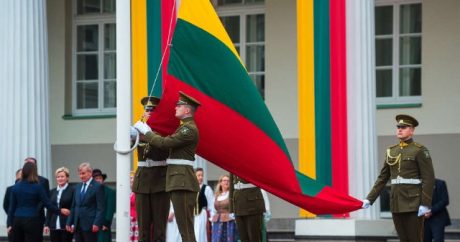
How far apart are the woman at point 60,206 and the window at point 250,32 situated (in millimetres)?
6375

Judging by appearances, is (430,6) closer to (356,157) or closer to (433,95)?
(433,95)

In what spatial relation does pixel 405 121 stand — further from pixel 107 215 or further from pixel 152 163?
pixel 107 215

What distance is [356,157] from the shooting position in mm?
20359

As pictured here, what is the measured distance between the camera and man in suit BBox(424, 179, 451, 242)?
66.0 feet

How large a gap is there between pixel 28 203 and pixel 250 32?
7.80 m

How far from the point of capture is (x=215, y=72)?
45.6ft

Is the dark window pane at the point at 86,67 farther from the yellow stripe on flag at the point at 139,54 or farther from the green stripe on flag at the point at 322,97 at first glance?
the green stripe on flag at the point at 322,97

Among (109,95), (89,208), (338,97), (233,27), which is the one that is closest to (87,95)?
(109,95)

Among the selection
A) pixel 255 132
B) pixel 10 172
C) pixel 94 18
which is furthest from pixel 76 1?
pixel 255 132

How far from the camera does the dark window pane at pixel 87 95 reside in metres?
26.6

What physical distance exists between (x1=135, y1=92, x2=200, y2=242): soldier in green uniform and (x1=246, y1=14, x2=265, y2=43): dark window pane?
1172cm

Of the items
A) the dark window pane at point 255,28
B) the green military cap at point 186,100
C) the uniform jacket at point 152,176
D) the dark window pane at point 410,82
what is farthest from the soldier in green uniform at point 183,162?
the dark window pane at point 255,28

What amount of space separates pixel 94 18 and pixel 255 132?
12995 mm

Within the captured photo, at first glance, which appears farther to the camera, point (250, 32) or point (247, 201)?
point (250, 32)
